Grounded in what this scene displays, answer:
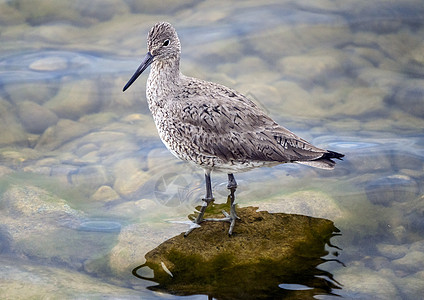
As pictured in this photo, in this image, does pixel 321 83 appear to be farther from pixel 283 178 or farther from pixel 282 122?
pixel 283 178

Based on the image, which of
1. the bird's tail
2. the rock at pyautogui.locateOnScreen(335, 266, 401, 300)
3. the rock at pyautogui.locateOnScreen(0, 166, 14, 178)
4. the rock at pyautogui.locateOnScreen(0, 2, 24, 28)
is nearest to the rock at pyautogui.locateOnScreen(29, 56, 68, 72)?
the rock at pyautogui.locateOnScreen(0, 2, 24, 28)

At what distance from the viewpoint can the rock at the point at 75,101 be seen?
7086 millimetres

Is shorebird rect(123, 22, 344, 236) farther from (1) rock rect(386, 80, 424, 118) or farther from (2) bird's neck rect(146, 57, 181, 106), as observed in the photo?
(1) rock rect(386, 80, 424, 118)

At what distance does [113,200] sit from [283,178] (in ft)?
5.95

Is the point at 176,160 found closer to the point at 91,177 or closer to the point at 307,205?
the point at 91,177

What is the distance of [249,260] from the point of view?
15.4ft

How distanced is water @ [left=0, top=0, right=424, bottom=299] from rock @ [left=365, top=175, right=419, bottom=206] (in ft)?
0.05

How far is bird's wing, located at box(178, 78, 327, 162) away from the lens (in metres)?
4.90

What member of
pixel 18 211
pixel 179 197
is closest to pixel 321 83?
pixel 179 197

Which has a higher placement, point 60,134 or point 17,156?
point 60,134

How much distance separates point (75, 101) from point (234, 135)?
3.06m

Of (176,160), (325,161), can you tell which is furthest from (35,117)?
(325,161)

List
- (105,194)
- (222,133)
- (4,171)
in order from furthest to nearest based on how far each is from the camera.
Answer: (4,171), (105,194), (222,133)

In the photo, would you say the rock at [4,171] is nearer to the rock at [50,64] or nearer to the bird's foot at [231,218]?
the rock at [50,64]
